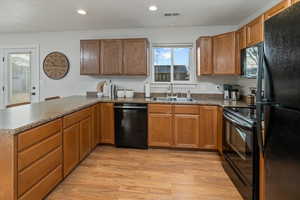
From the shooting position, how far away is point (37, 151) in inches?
75.1

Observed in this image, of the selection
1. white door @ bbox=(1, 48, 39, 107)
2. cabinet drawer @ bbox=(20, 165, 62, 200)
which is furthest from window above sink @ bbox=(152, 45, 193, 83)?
white door @ bbox=(1, 48, 39, 107)

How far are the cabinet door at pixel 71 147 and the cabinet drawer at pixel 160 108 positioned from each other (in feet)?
A: 4.32

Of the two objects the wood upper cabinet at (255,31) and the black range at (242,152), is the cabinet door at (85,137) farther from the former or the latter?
the wood upper cabinet at (255,31)

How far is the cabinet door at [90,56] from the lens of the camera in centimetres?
406

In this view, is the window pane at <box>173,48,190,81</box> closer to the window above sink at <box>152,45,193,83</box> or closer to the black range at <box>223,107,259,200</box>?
the window above sink at <box>152,45,193,83</box>

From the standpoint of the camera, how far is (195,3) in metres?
2.94

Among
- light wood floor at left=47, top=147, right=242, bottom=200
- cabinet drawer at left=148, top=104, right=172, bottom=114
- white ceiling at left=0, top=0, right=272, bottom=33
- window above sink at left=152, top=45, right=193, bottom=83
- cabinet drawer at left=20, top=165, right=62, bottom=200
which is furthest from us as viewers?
window above sink at left=152, top=45, right=193, bottom=83

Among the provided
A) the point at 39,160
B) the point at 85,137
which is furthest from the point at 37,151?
the point at 85,137

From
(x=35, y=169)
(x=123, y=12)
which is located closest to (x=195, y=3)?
(x=123, y=12)

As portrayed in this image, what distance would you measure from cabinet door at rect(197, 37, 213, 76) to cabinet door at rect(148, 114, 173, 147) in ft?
3.52

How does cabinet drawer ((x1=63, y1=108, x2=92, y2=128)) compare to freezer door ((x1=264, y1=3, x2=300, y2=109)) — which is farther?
cabinet drawer ((x1=63, y1=108, x2=92, y2=128))

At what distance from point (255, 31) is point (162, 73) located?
2.04 m

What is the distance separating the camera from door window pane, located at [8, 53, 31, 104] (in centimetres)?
478

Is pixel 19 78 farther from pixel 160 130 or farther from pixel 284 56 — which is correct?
pixel 284 56
